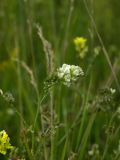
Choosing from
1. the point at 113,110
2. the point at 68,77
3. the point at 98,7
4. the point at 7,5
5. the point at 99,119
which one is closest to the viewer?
the point at 68,77

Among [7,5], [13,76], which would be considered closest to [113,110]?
[13,76]

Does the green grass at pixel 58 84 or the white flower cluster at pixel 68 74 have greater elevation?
the green grass at pixel 58 84

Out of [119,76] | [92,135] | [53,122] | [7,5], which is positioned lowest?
[53,122]

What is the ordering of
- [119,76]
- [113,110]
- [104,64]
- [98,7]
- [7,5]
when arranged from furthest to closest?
[98,7] → [7,5] → [104,64] → [119,76] → [113,110]

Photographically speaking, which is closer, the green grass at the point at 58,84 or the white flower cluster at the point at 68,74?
the white flower cluster at the point at 68,74

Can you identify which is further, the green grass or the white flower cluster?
the green grass

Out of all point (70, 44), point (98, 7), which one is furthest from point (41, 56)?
point (98, 7)

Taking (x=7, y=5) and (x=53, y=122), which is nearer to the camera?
(x=53, y=122)

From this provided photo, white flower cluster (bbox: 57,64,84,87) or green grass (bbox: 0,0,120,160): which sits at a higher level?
green grass (bbox: 0,0,120,160)

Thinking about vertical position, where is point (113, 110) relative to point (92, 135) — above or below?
below

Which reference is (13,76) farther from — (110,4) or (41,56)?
(110,4)
